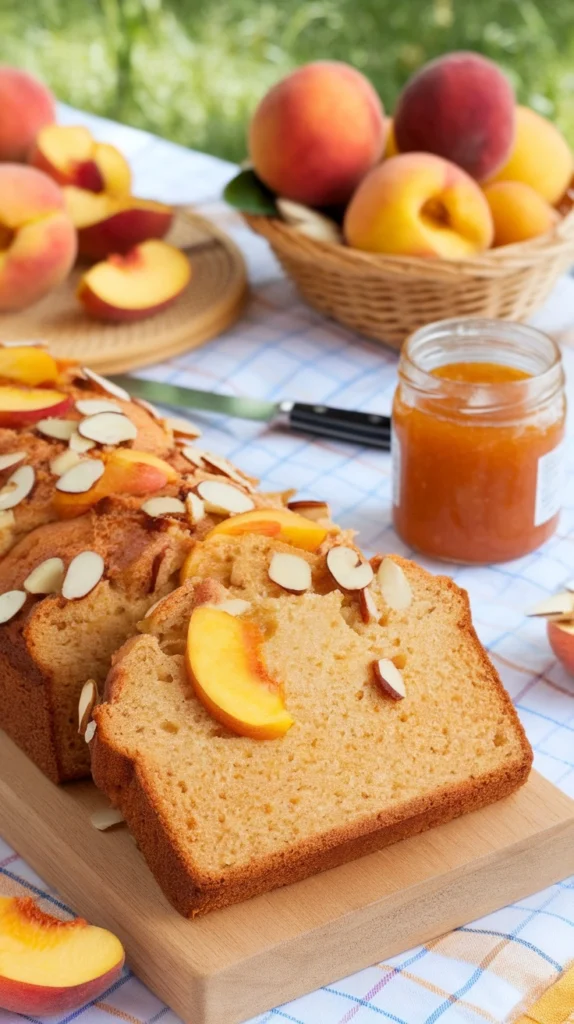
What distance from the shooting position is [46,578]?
1620 mm

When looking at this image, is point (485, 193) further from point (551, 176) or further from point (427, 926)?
point (427, 926)

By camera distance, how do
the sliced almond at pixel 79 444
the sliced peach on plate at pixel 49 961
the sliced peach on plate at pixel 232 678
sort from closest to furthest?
the sliced peach on plate at pixel 49 961 < the sliced peach on plate at pixel 232 678 < the sliced almond at pixel 79 444

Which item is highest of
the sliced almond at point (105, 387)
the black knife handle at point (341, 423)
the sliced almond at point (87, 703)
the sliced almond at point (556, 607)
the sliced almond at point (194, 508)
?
the sliced almond at point (105, 387)

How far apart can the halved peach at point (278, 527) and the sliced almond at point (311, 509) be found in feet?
0.37

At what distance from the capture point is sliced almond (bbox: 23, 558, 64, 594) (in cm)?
161

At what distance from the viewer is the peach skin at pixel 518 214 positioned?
255 centimetres

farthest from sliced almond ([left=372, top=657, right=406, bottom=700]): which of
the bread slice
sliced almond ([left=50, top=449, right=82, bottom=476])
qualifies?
sliced almond ([left=50, top=449, right=82, bottom=476])

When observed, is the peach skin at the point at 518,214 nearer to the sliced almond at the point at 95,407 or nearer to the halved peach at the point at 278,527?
the sliced almond at the point at 95,407

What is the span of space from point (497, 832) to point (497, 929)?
0.11 meters

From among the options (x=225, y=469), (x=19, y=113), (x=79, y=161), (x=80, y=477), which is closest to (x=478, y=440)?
(x=225, y=469)

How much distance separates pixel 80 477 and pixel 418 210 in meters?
1.04

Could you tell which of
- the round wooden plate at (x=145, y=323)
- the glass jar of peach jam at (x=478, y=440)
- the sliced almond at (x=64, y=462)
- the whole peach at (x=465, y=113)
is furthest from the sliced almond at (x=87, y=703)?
the whole peach at (x=465, y=113)

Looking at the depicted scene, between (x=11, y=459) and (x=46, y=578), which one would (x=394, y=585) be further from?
(x=11, y=459)

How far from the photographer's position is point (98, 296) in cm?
263
